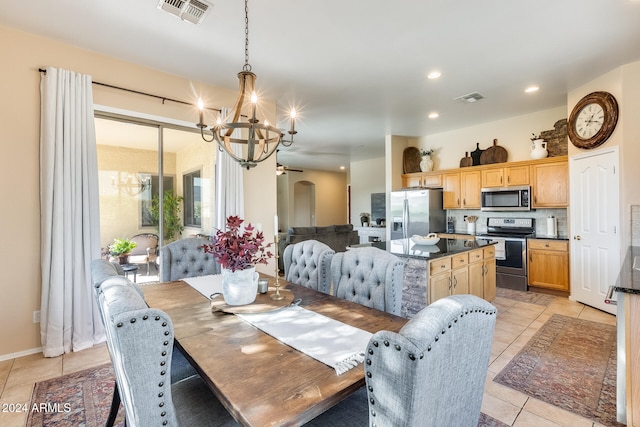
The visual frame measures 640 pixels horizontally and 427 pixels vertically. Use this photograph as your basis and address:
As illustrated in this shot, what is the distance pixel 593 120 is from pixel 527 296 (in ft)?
8.36

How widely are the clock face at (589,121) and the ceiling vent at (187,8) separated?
456cm

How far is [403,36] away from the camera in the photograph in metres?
2.77

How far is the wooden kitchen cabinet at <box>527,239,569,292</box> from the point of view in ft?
14.4

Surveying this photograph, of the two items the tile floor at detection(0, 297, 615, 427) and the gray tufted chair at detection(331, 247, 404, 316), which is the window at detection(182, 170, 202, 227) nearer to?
the tile floor at detection(0, 297, 615, 427)

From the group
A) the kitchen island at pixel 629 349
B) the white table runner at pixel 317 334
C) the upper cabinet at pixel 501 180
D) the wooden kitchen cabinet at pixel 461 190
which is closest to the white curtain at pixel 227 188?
the white table runner at pixel 317 334

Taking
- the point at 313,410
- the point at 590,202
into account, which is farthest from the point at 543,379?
the point at 590,202

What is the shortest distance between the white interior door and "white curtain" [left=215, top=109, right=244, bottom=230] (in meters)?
4.53

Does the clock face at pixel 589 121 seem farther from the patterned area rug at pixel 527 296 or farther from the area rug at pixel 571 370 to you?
the area rug at pixel 571 370

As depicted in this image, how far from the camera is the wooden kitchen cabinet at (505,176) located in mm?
4938

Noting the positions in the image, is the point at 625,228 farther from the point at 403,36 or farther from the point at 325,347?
the point at 325,347

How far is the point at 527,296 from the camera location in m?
4.49

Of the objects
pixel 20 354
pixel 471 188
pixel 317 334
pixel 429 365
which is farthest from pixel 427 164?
pixel 20 354

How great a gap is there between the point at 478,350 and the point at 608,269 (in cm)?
404

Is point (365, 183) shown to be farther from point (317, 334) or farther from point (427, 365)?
point (427, 365)
